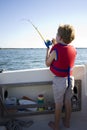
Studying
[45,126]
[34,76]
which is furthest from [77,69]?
[45,126]

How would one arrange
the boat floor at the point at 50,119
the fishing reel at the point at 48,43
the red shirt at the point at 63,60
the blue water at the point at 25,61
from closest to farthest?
the red shirt at the point at 63,60
the fishing reel at the point at 48,43
the boat floor at the point at 50,119
the blue water at the point at 25,61

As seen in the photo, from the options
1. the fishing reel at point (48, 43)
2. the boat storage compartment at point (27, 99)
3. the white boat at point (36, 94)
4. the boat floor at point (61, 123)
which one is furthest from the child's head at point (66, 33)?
the boat floor at point (61, 123)

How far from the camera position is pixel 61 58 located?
294cm

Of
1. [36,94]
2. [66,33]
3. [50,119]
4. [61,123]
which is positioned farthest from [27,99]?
[66,33]

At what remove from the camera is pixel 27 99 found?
3.51 m

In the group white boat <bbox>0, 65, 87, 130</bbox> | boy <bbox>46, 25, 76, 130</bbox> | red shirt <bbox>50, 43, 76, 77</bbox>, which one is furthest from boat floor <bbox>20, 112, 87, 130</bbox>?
red shirt <bbox>50, 43, 76, 77</bbox>

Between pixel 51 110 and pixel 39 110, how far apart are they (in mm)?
147

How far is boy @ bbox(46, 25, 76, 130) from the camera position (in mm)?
2939

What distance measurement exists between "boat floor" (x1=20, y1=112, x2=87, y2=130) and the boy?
246 millimetres

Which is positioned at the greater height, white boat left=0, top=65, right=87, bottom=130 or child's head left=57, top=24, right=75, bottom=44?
child's head left=57, top=24, right=75, bottom=44

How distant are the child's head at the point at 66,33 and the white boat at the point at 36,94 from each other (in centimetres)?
54

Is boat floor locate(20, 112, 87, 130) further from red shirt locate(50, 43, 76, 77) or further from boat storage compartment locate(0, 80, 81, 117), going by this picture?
red shirt locate(50, 43, 76, 77)

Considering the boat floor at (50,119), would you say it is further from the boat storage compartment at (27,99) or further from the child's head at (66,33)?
the child's head at (66,33)

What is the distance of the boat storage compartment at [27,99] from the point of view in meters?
3.31
